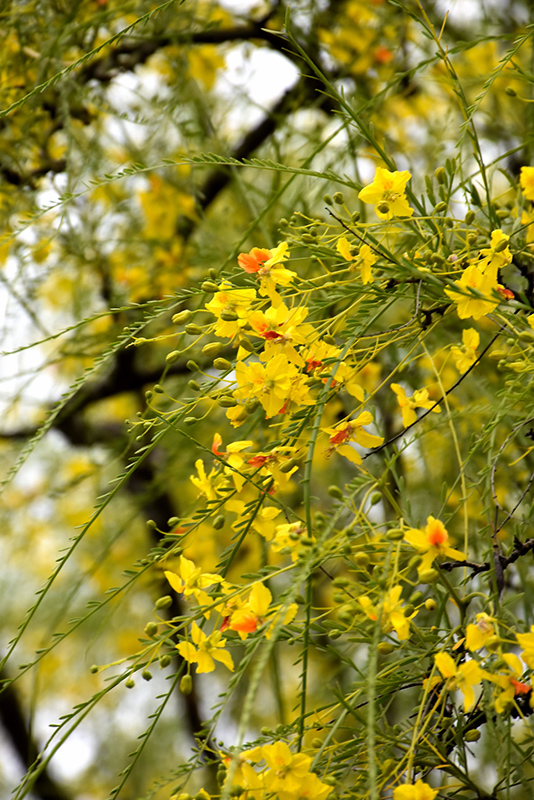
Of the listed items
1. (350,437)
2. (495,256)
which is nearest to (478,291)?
(495,256)

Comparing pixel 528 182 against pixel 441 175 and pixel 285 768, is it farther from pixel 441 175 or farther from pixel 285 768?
pixel 285 768

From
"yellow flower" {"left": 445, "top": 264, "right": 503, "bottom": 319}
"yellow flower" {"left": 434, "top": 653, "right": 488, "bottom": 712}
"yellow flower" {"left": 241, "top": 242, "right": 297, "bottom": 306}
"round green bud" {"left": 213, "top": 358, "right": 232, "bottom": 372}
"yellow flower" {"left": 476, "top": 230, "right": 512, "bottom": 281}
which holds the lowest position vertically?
"yellow flower" {"left": 434, "top": 653, "right": 488, "bottom": 712}

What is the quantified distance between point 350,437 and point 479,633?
0.59 ft

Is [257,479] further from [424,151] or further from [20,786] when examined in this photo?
[424,151]

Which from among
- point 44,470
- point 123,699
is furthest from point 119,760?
point 44,470

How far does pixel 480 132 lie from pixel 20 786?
5.73 ft

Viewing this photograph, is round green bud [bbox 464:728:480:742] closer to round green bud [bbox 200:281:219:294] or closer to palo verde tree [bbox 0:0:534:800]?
palo verde tree [bbox 0:0:534:800]

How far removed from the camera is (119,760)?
118 inches

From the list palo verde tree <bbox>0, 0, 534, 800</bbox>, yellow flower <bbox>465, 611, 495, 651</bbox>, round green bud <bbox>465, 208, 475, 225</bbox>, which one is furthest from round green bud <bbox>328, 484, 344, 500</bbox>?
round green bud <bbox>465, 208, 475, 225</bbox>

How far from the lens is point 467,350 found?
59 cm

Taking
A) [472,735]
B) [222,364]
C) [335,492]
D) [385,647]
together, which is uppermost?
[222,364]

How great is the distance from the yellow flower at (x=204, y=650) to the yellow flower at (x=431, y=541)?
161 millimetres

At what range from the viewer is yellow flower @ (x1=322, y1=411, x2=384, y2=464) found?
22.2 inches

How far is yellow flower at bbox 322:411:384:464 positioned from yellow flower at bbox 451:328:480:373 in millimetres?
92
